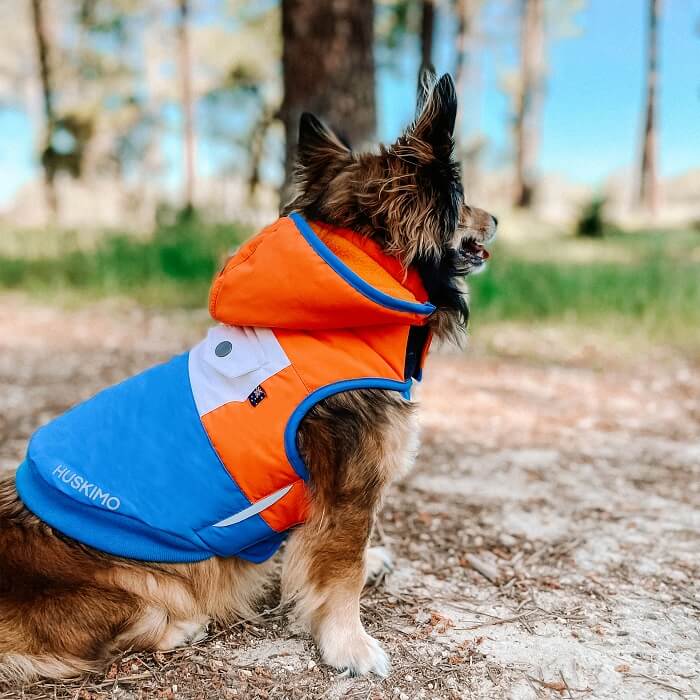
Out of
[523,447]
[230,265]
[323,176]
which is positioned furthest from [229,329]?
[523,447]

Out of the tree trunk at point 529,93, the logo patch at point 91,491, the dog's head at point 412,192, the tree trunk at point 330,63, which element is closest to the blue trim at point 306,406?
the dog's head at point 412,192

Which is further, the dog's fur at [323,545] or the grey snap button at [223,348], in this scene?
the grey snap button at [223,348]

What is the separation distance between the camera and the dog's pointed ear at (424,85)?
2.26m

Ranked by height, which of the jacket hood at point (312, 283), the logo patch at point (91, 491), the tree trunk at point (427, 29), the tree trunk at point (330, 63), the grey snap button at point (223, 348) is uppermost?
the tree trunk at point (427, 29)

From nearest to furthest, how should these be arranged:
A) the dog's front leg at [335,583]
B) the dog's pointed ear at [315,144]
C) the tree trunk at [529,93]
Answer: the dog's front leg at [335,583], the dog's pointed ear at [315,144], the tree trunk at [529,93]

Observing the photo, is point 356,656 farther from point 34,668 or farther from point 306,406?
point 34,668

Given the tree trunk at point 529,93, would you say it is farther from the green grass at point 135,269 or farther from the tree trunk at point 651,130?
the green grass at point 135,269

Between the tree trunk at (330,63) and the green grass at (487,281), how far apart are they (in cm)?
226

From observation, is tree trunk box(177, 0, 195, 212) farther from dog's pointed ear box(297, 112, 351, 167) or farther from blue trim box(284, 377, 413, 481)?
blue trim box(284, 377, 413, 481)

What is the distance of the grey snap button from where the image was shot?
7.25 feet

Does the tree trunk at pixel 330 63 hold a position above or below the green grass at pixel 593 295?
above

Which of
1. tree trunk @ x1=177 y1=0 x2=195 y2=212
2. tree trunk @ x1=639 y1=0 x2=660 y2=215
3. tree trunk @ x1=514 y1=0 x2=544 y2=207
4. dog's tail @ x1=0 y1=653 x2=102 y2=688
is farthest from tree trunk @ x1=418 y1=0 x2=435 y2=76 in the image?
dog's tail @ x1=0 y1=653 x2=102 y2=688

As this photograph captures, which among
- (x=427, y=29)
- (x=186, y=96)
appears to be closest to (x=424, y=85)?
(x=427, y=29)

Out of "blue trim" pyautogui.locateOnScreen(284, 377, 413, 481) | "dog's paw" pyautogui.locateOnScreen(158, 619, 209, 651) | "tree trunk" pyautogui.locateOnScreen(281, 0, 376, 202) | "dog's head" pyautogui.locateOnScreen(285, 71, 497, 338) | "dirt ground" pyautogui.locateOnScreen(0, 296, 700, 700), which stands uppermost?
"tree trunk" pyautogui.locateOnScreen(281, 0, 376, 202)
